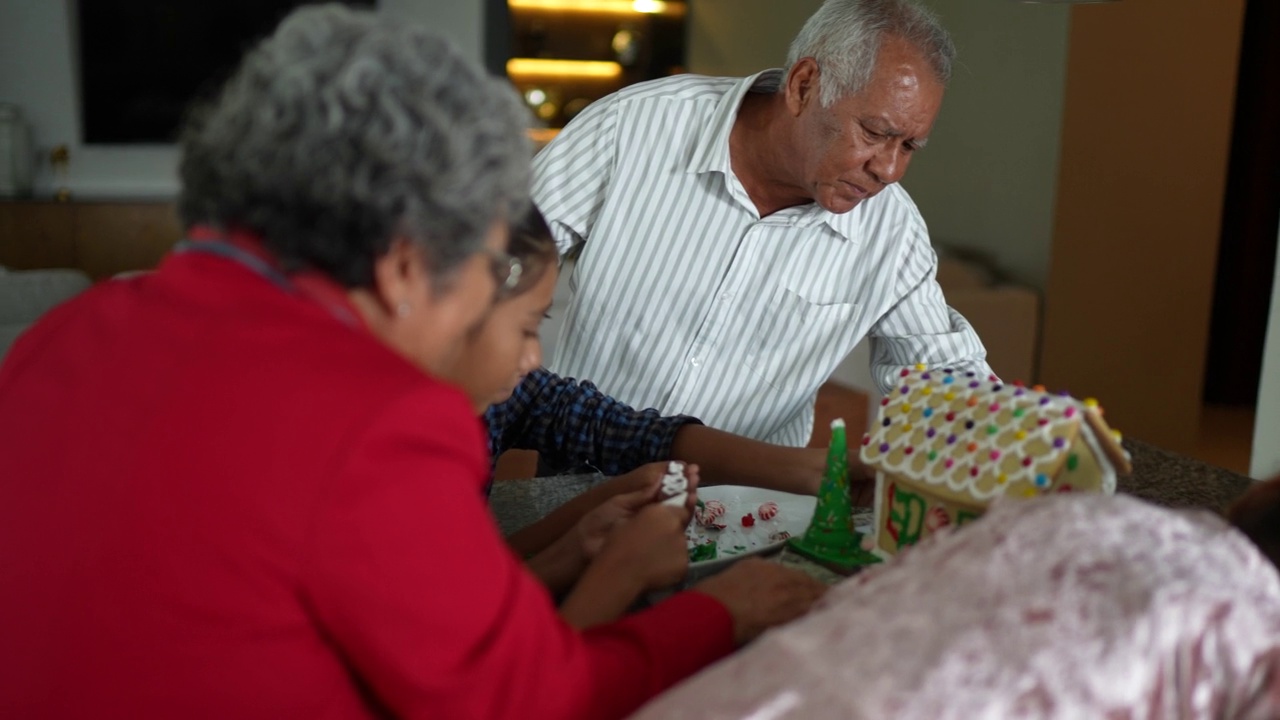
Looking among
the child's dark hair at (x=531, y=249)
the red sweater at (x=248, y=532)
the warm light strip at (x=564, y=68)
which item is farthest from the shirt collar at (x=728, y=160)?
the warm light strip at (x=564, y=68)

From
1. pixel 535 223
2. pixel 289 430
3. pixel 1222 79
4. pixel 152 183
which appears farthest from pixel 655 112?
pixel 152 183

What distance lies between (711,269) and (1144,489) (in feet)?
2.66

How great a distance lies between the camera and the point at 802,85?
194 centimetres

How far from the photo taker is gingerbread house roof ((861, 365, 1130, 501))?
1.08 m

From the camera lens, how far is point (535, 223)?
1.20 metres

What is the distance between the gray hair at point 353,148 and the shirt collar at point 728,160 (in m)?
1.19

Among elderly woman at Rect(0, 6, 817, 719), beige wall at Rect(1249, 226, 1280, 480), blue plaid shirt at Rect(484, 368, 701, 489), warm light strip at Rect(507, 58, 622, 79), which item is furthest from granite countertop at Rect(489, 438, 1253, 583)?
warm light strip at Rect(507, 58, 622, 79)

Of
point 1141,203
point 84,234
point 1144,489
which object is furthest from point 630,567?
point 84,234

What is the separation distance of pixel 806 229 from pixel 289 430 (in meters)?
1.42

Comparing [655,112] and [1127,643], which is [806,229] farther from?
[1127,643]

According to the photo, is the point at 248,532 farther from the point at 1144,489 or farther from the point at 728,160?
the point at 728,160

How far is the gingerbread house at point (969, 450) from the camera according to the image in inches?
42.6

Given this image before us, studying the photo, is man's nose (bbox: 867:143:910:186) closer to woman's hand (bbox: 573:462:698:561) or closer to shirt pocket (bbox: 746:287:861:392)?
shirt pocket (bbox: 746:287:861:392)

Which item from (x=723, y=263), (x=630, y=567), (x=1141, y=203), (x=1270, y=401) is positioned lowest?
(x=1270, y=401)
